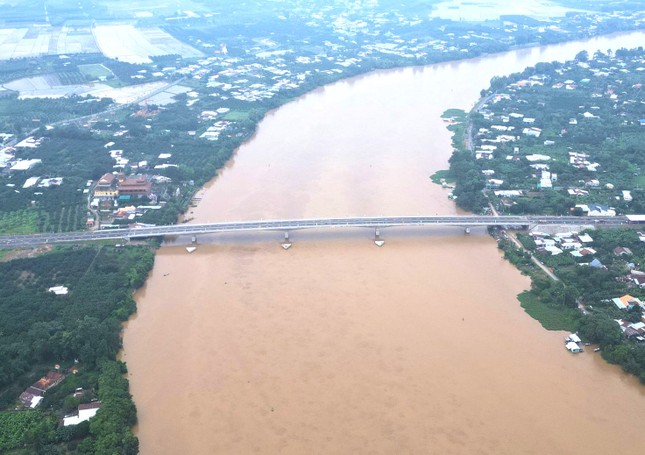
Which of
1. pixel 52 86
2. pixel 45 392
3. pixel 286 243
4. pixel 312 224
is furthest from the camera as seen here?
pixel 52 86

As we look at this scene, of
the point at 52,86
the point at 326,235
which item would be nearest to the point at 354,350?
the point at 326,235

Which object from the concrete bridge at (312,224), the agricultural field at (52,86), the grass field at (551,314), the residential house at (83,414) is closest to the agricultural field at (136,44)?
the agricultural field at (52,86)

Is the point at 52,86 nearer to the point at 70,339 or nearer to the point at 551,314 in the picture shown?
the point at 70,339

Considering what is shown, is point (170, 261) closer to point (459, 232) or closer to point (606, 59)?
point (459, 232)

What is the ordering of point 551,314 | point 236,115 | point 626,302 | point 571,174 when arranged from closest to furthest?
point 626,302 → point 551,314 → point 571,174 → point 236,115

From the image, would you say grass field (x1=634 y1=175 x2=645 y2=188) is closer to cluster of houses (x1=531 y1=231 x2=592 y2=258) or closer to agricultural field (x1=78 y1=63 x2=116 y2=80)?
cluster of houses (x1=531 y1=231 x2=592 y2=258)

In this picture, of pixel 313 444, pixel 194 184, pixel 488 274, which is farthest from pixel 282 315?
pixel 194 184

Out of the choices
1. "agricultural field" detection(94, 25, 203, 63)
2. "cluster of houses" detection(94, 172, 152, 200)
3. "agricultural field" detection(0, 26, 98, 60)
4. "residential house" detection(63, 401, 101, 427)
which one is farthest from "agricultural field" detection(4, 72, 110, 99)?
"residential house" detection(63, 401, 101, 427)
